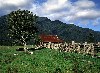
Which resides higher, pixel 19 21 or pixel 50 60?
pixel 19 21

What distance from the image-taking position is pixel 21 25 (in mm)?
86812

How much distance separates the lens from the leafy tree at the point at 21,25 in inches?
3423

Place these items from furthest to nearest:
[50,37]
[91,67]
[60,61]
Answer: [50,37]
[60,61]
[91,67]

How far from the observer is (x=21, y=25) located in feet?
285

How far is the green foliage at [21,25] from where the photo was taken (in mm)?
86938

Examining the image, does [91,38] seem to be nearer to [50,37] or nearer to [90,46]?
[50,37]

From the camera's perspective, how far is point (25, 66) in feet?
95.7

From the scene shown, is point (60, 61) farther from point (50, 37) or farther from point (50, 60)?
point (50, 37)

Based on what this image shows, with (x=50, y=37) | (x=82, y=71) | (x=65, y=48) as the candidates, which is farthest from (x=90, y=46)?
(x=50, y=37)

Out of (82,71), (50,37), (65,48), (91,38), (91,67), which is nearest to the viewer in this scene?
(82,71)

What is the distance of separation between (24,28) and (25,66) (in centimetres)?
5955

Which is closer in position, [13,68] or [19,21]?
[13,68]

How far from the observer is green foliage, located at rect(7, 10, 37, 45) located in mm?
86938

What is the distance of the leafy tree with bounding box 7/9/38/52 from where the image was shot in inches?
3423
